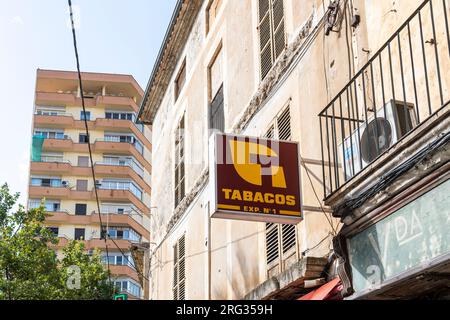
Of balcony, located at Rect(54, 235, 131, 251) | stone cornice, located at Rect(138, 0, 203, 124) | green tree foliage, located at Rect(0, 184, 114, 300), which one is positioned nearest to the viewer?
stone cornice, located at Rect(138, 0, 203, 124)

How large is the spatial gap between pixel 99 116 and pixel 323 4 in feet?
208

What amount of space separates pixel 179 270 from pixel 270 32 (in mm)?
7396

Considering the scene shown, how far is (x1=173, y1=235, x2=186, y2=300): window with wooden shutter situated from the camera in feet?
61.4

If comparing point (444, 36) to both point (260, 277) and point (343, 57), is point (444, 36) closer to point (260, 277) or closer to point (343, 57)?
point (343, 57)

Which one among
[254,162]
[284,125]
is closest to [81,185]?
[284,125]

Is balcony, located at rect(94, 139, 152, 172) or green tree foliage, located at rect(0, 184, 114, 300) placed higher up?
balcony, located at rect(94, 139, 152, 172)

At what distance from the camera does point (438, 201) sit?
7109 millimetres

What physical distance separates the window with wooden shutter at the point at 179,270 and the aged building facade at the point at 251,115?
3cm

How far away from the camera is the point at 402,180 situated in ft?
24.8

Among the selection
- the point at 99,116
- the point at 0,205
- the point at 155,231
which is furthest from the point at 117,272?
the point at 155,231

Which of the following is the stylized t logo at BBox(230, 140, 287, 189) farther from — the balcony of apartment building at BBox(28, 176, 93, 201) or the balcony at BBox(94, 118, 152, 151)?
the balcony at BBox(94, 118, 152, 151)

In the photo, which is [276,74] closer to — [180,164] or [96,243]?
[180,164]

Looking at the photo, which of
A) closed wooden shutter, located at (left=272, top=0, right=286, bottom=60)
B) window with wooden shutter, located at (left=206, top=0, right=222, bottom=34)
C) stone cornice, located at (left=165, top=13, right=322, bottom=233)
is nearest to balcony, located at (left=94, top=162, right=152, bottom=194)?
window with wooden shutter, located at (left=206, top=0, right=222, bottom=34)

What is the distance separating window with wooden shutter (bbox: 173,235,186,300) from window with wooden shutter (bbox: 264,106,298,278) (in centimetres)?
608
